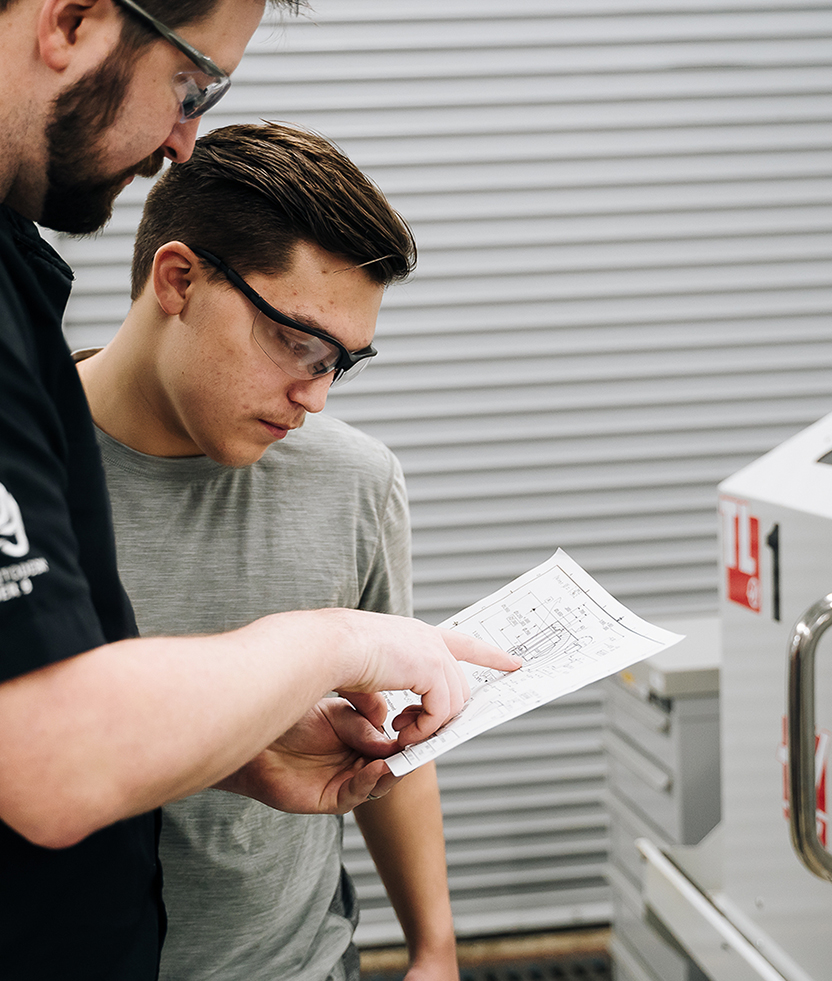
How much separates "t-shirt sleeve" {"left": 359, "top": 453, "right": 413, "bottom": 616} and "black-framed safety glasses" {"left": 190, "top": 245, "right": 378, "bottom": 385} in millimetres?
251

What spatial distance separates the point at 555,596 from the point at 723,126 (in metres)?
2.74

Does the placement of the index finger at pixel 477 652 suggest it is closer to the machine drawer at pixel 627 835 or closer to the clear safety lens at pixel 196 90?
the clear safety lens at pixel 196 90

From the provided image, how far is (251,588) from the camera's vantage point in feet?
4.37

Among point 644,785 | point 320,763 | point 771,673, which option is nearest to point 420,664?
point 320,763

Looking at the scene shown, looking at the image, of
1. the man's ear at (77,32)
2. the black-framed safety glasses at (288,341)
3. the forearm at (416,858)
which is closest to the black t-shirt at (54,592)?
the man's ear at (77,32)

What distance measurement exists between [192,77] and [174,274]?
47 cm

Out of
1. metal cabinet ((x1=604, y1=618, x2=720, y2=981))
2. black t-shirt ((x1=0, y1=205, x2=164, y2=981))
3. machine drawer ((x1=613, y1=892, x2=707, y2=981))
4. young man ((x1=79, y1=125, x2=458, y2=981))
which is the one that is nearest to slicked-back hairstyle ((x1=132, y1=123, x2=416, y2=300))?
young man ((x1=79, y1=125, x2=458, y2=981))

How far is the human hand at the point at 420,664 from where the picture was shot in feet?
2.93

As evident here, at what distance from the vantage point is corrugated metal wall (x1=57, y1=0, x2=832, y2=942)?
3.14 meters

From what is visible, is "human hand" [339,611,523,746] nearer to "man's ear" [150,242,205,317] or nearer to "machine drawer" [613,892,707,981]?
"man's ear" [150,242,205,317]

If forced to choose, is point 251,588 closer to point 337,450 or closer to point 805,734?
point 337,450

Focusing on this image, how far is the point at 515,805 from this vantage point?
11.0 feet

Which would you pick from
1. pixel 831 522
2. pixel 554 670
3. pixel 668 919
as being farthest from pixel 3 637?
pixel 668 919

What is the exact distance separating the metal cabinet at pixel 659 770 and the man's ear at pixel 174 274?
1653 mm
